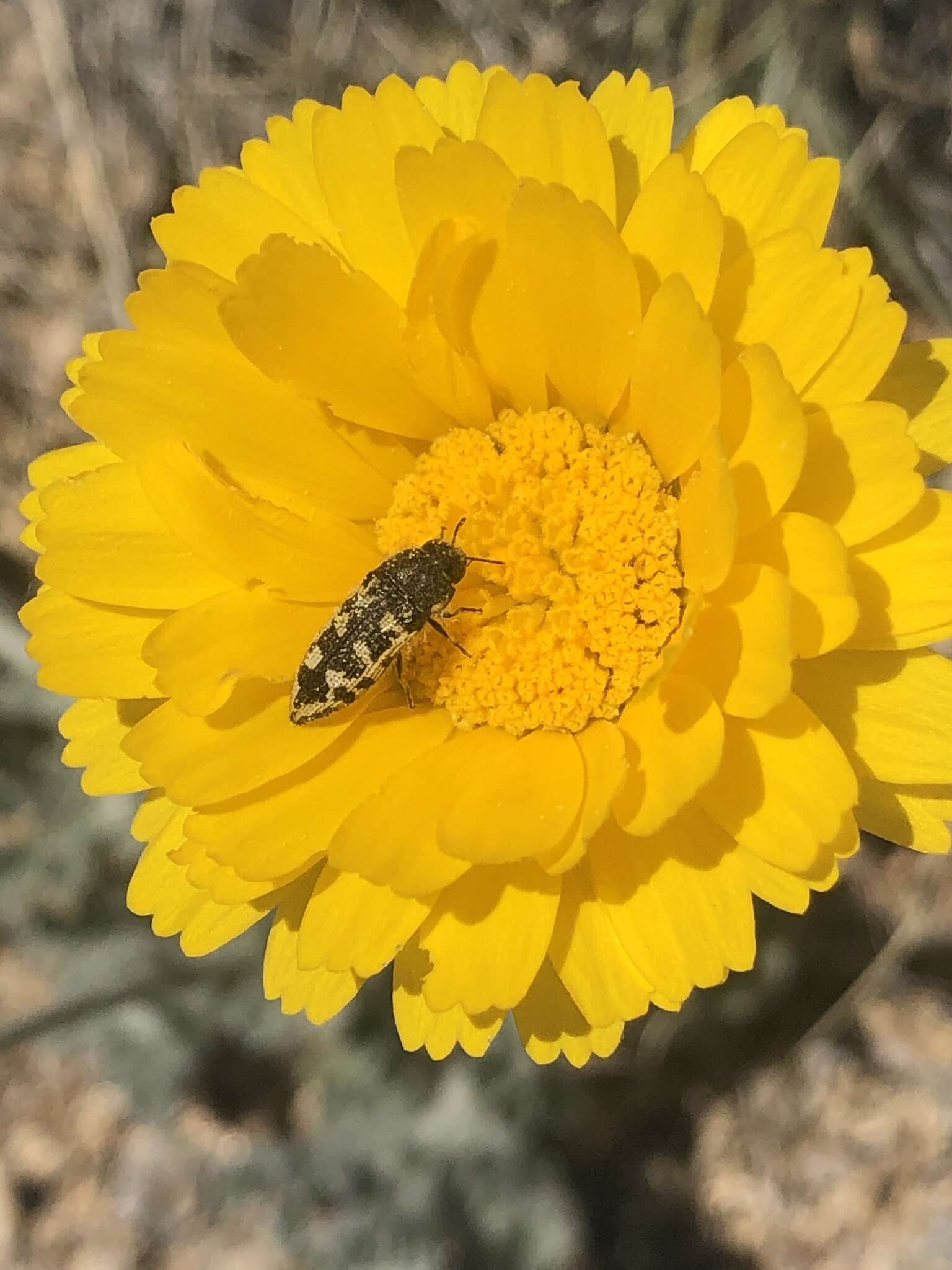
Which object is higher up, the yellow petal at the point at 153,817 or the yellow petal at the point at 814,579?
the yellow petal at the point at 814,579

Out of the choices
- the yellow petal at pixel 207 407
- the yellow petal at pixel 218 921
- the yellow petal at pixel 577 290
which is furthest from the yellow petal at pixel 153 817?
the yellow petal at pixel 577 290

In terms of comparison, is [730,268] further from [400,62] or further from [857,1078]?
[857,1078]

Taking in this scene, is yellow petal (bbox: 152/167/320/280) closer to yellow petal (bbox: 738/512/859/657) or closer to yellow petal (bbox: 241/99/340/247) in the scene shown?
yellow petal (bbox: 241/99/340/247)

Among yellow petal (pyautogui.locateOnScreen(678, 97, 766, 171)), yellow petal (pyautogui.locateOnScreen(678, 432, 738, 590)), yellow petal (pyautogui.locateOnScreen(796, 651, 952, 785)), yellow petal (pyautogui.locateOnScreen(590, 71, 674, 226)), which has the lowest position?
yellow petal (pyautogui.locateOnScreen(796, 651, 952, 785))

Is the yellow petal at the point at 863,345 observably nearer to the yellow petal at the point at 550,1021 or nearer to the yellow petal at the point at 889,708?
the yellow petal at the point at 889,708

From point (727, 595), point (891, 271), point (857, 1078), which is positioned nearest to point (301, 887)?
point (727, 595)

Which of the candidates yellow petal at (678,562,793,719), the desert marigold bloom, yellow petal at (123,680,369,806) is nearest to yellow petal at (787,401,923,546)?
the desert marigold bloom

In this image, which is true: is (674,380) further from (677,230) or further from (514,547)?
Answer: (514,547)

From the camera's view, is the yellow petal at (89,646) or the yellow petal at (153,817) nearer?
the yellow petal at (89,646)
